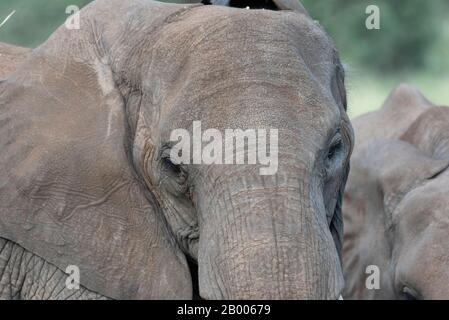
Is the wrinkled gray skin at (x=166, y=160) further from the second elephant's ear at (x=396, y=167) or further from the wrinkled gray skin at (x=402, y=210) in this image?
the second elephant's ear at (x=396, y=167)

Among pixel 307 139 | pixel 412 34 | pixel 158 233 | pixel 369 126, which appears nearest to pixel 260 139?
pixel 307 139

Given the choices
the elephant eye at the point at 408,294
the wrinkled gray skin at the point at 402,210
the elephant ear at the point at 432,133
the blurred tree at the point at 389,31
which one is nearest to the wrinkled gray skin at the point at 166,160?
the wrinkled gray skin at the point at 402,210

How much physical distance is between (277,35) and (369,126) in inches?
164

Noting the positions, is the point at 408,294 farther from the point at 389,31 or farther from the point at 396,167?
the point at 389,31

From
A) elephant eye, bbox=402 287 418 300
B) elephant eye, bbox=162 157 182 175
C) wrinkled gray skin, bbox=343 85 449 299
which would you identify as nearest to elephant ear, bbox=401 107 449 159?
wrinkled gray skin, bbox=343 85 449 299

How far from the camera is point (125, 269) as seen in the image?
17.3 ft

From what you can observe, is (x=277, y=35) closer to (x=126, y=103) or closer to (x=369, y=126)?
(x=126, y=103)

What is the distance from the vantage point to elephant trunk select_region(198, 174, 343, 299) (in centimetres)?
461

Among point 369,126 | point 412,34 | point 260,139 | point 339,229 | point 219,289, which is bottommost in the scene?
point 412,34

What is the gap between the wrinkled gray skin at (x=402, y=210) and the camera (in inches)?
285

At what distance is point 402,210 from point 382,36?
10.9 m

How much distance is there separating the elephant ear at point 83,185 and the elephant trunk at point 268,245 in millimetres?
422

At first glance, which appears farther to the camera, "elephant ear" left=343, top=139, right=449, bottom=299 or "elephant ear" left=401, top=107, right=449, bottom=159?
"elephant ear" left=401, top=107, right=449, bottom=159

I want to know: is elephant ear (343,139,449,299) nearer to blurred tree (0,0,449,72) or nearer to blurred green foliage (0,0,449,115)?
blurred green foliage (0,0,449,115)
